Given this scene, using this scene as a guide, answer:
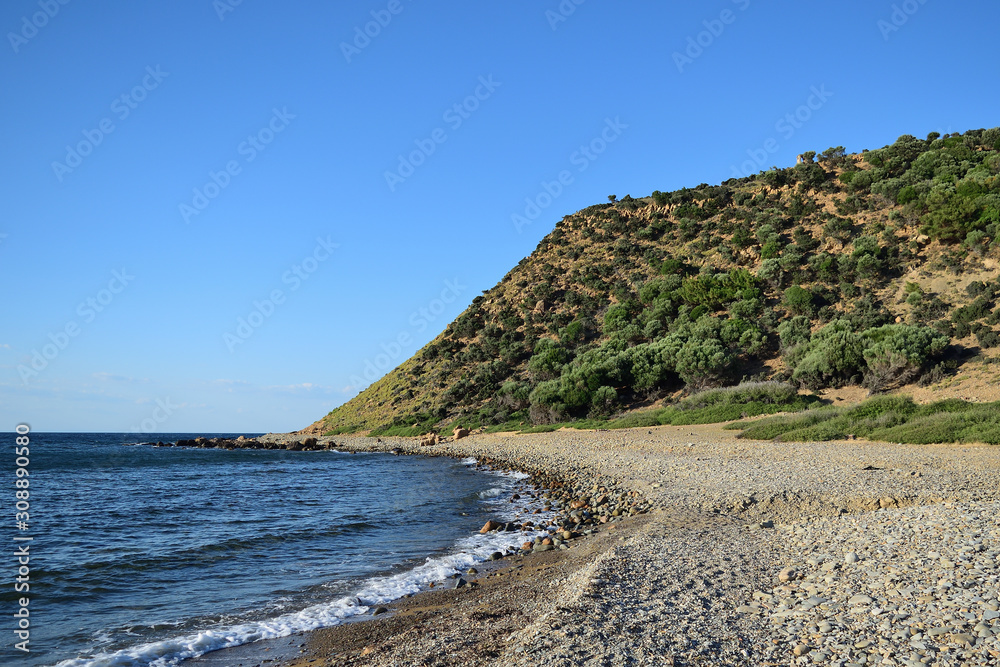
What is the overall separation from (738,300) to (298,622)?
4568cm

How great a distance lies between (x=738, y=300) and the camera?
48656 mm

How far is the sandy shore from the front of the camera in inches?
236

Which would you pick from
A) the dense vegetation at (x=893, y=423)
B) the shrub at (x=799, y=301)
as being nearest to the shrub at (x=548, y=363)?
the shrub at (x=799, y=301)

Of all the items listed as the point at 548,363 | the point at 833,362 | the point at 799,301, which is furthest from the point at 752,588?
the point at 548,363

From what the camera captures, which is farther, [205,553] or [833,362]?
[833,362]

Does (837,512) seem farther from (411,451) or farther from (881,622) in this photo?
(411,451)

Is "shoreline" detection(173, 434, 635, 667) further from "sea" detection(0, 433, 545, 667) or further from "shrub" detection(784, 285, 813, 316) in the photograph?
"shrub" detection(784, 285, 813, 316)

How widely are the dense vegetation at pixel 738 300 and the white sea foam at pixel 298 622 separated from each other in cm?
2789

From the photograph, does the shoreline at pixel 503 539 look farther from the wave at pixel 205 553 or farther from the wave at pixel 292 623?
the wave at pixel 205 553

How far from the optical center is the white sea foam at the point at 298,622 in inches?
316

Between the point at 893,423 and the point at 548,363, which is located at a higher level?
the point at 548,363

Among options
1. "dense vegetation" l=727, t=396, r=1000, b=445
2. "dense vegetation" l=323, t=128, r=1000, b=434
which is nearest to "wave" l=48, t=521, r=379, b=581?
"dense vegetation" l=727, t=396, r=1000, b=445

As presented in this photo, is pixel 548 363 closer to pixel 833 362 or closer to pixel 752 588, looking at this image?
pixel 833 362

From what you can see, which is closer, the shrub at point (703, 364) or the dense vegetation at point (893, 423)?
the dense vegetation at point (893, 423)
